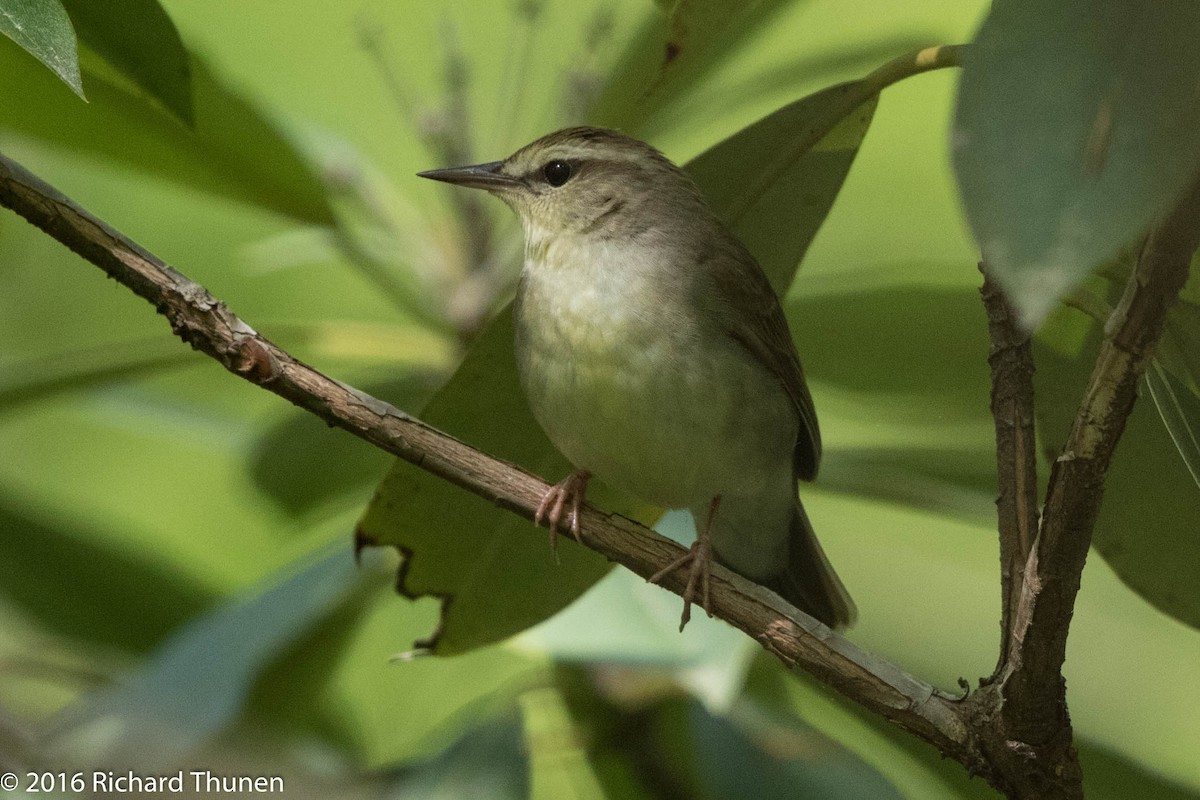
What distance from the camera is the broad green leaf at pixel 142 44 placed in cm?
198

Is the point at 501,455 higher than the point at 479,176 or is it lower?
lower

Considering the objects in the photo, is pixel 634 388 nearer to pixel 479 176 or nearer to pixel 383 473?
pixel 479 176

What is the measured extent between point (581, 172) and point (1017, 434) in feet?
4.35

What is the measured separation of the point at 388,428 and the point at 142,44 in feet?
2.40

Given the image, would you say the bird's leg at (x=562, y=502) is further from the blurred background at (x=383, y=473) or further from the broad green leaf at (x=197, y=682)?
the broad green leaf at (x=197, y=682)

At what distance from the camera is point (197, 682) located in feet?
8.30

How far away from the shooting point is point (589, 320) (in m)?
2.47

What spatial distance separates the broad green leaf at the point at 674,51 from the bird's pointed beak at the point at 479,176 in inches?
10.6

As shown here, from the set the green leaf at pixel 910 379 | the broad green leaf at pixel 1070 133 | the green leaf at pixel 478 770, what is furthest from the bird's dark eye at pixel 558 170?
the broad green leaf at pixel 1070 133

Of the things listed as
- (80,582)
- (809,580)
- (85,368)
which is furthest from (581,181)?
(80,582)

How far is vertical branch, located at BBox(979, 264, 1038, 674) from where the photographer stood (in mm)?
1824

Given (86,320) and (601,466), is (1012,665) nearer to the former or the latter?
(601,466)

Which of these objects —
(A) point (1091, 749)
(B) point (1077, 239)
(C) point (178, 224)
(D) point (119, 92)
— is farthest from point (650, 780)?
(C) point (178, 224)

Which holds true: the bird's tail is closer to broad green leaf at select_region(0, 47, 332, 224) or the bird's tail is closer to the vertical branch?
the vertical branch
